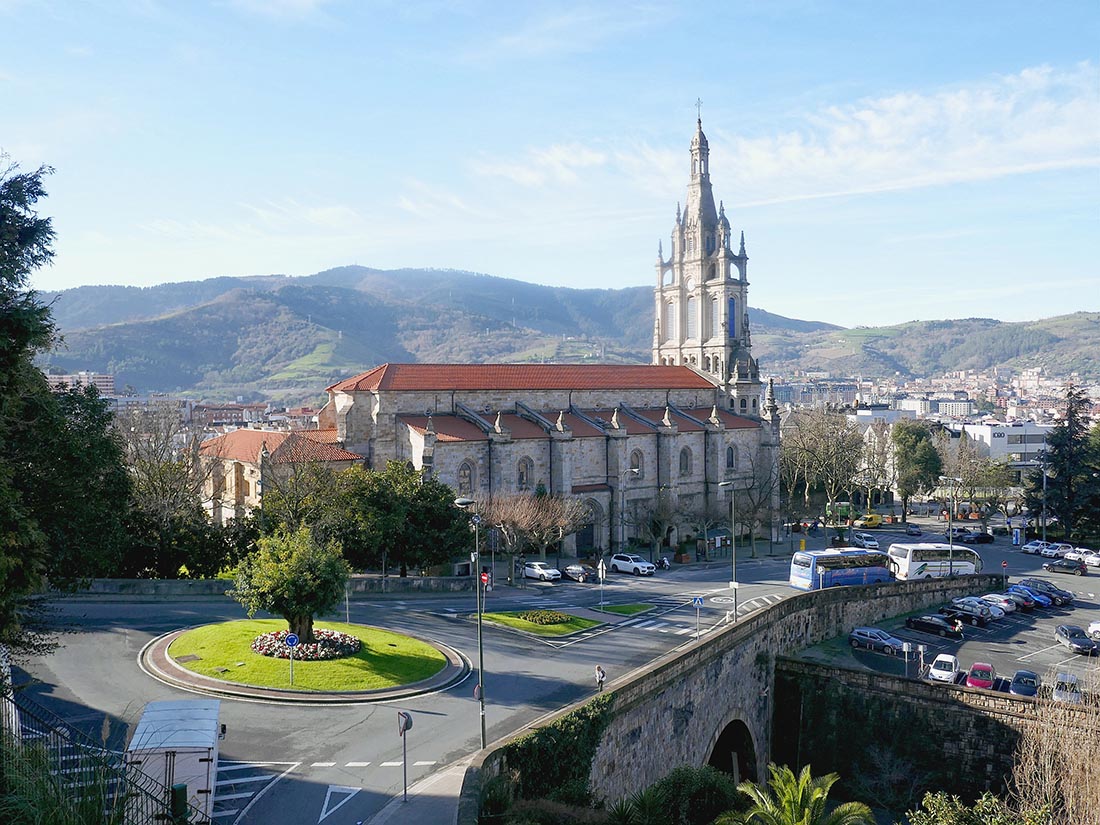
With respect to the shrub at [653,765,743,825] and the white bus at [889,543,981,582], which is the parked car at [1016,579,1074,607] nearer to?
the white bus at [889,543,981,582]

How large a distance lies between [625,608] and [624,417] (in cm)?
2791

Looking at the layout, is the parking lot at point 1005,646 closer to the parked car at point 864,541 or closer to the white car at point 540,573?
the parked car at point 864,541

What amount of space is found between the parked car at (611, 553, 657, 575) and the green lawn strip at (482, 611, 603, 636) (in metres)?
15.5

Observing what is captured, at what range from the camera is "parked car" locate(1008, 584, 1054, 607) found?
49.4 meters

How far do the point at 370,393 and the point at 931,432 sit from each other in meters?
74.7

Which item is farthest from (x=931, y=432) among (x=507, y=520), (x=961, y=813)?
(x=961, y=813)

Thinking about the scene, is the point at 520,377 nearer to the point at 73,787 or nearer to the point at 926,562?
the point at 926,562

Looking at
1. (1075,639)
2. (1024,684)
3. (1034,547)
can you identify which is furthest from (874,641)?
(1034,547)

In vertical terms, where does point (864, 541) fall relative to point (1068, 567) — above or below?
above

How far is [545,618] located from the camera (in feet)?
122

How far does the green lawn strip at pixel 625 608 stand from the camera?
40.8m

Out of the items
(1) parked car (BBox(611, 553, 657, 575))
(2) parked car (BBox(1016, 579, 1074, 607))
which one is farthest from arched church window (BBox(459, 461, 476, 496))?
(2) parked car (BBox(1016, 579, 1074, 607))

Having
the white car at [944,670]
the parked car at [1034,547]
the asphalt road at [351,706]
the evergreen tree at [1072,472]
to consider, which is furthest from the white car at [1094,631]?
the evergreen tree at [1072,472]

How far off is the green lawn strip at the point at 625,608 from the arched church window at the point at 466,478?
16.0 meters
